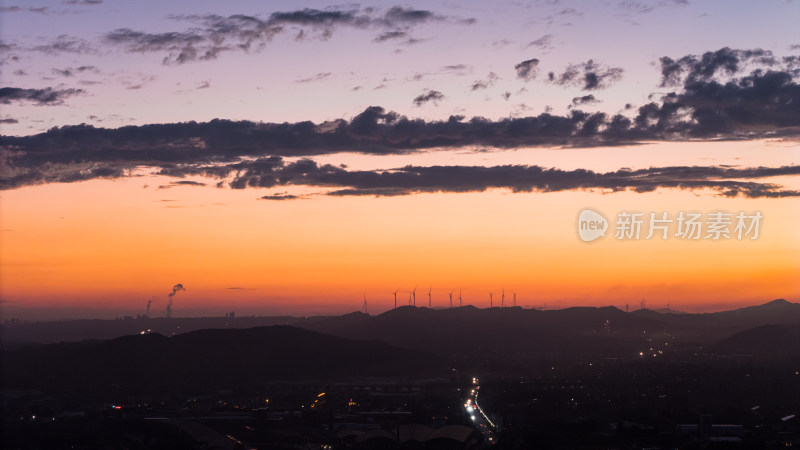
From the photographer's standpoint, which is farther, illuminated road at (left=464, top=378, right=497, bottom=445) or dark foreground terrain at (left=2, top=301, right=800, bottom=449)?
illuminated road at (left=464, top=378, right=497, bottom=445)

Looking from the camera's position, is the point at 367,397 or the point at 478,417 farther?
the point at 367,397

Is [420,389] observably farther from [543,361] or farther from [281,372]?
[543,361]

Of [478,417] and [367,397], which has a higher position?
[478,417]

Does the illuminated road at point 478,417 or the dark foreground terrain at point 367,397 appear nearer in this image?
the dark foreground terrain at point 367,397
